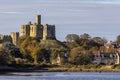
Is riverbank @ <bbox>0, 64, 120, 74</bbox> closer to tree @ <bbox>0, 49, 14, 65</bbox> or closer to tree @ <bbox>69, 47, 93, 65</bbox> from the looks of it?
tree @ <bbox>0, 49, 14, 65</bbox>

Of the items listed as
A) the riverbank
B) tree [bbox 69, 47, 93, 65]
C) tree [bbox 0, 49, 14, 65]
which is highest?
tree [bbox 69, 47, 93, 65]

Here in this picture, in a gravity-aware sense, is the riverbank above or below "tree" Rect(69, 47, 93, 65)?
below

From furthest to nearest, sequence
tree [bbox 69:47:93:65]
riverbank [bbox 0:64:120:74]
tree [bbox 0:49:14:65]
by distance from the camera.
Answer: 1. tree [bbox 69:47:93:65]
2. riverbank [bbox 0:64:120:74]
3. tree [bbox 0:49:14:65]

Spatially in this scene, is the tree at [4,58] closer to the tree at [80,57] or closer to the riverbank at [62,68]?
the riverbank at [62,68]

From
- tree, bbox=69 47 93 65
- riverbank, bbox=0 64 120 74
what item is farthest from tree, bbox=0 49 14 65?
tree, bbox=69 47 93 65

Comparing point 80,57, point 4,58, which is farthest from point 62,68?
point 80,57

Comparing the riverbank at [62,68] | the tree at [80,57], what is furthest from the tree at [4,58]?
the tree at [80,57]

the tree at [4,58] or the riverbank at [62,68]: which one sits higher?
the tree at [4,58]

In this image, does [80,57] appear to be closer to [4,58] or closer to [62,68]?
[62,68]

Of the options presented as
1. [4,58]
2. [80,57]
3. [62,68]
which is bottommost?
[62,68]

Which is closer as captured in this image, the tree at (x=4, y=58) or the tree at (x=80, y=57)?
the tree at (x=4, y=58)

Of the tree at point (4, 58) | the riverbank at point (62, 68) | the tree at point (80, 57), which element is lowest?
the riverbank at point (62, 68)

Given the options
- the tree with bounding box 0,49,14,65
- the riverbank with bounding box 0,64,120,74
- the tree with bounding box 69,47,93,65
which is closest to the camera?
the tree with bounding box 0,49,14,65

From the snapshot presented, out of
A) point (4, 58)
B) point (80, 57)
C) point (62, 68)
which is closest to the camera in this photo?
point (4, 58)
